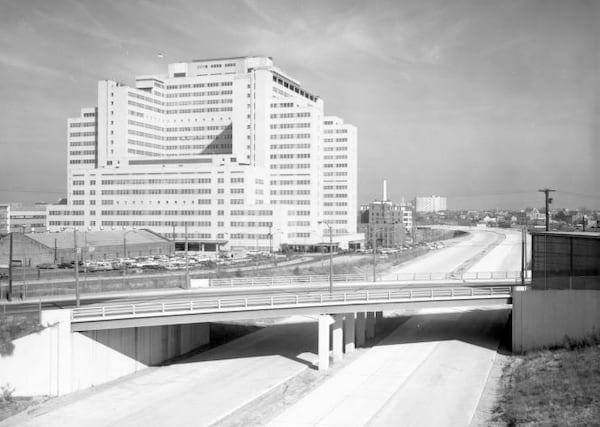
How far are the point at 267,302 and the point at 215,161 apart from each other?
93.8 meters

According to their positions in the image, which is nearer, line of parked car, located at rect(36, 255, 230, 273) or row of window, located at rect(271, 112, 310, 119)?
line of parked car, located at rect(36, 255, 230, 273)

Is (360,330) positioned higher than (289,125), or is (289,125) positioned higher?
(289,125)

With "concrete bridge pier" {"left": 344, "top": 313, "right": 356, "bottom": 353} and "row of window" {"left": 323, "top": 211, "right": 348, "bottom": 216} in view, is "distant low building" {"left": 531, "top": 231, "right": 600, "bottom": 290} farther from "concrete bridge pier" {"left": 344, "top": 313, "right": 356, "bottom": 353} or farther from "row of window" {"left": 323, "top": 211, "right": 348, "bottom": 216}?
"row of window" {"left": 323, "top": 211, "right": 348, "bottom": 216}

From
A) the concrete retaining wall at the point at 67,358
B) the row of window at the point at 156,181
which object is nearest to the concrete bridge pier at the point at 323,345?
the concrete retaining wall at the point at 67,358

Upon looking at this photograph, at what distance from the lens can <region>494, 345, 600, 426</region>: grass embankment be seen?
1344 inches

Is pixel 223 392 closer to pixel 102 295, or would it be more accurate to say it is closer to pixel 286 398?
pixel 286 398

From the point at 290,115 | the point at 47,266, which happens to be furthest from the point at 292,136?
the point at 47,266

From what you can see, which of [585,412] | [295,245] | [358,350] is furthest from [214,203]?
[585,412]

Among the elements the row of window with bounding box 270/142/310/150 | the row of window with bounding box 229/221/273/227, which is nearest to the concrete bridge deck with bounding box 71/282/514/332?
the row of window with bounding box 229/221/273/227

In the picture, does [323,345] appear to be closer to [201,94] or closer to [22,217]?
[201,94]

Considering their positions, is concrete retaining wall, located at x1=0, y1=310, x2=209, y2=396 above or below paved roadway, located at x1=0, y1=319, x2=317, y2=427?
above

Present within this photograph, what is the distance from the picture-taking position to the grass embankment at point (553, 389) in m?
Result: 34.1

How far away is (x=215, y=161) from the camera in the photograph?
13838 centimetres

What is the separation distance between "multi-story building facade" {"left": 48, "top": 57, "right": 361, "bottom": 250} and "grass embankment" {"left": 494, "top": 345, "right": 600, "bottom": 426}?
84.2 m
